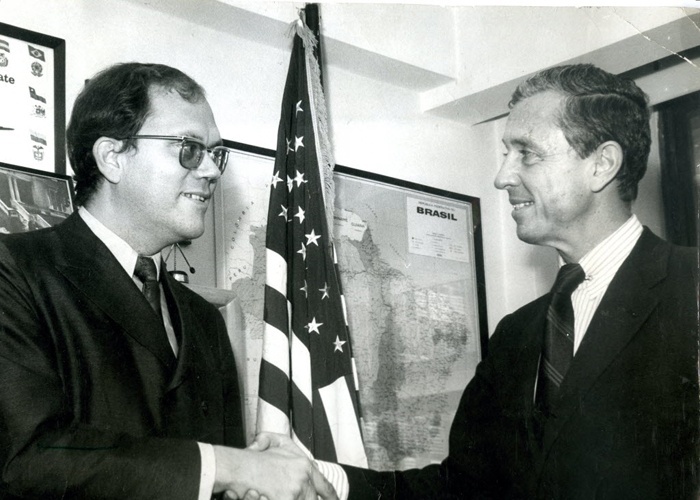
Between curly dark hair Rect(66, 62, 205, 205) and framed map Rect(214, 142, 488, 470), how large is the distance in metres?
0.72

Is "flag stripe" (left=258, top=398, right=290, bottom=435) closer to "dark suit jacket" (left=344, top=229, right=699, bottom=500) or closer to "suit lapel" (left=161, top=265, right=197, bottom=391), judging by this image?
"suit lapel" (left=161, top=265, right=197, bottom=391)

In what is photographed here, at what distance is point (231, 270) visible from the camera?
2717mm

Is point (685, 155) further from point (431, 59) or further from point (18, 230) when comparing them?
point (18, 230)

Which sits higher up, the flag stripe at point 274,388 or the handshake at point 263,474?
the flag stripe at point 274,388

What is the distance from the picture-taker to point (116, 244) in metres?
1.95

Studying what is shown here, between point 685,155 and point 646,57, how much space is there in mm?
427

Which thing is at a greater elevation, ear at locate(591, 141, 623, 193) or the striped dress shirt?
ear at locate(591, 141, 623, 193)

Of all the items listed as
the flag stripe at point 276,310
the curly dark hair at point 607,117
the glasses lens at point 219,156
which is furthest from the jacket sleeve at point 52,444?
the curly dark hair at point 607,117

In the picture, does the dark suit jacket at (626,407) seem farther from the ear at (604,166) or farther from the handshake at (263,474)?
the handshake at (263,474)

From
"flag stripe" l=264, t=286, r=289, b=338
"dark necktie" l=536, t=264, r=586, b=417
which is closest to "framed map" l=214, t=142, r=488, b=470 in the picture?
"flag stripe" l=264, t=286, r=289, b=338

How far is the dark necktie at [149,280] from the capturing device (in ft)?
6.45

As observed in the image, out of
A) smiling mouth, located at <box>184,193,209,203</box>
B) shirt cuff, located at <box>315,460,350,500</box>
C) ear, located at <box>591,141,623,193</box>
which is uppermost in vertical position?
ear, located at <box>591,141,623,193</box>

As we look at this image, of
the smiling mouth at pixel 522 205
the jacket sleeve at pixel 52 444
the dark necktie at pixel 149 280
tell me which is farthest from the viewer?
the smiling mouth at pixel 522 205

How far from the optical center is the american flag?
249cm
